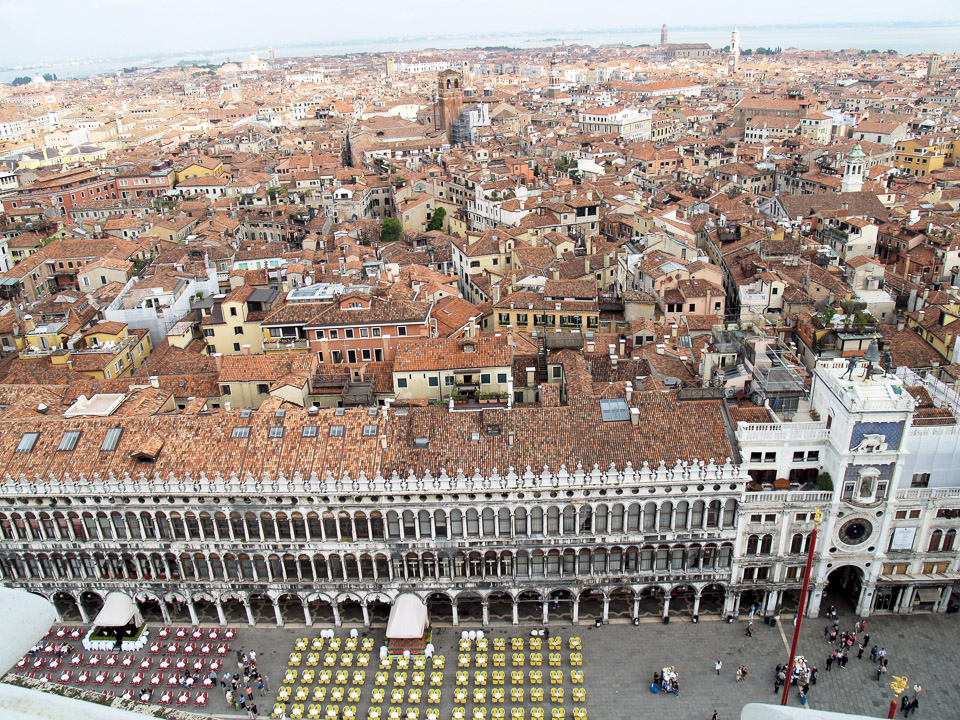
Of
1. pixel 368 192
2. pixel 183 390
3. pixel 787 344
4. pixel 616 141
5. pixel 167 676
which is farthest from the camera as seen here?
pixel 616 141

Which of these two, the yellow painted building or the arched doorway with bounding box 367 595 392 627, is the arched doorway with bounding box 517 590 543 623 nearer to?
the arched doorway with bounding box 367 595 392 627

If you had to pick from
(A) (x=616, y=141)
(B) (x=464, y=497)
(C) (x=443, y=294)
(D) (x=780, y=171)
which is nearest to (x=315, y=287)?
(C) (x=443, y=294)

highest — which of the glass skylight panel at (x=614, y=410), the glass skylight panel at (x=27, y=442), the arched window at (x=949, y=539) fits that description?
the glass skylight panel at (x=614, y=410)

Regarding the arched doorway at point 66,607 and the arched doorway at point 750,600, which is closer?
the arched doorway at point 750,600

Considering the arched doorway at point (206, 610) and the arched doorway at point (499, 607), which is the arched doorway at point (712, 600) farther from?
the arched doorway at point (206, 610)

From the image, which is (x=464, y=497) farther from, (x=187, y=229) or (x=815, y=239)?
Answer: (x=187, y=229)

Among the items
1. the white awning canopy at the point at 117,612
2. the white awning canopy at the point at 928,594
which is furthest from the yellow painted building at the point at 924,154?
the white awning canopy at the point at 117,612

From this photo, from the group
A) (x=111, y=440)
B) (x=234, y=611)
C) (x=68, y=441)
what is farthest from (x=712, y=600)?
(x=68, y=441)
